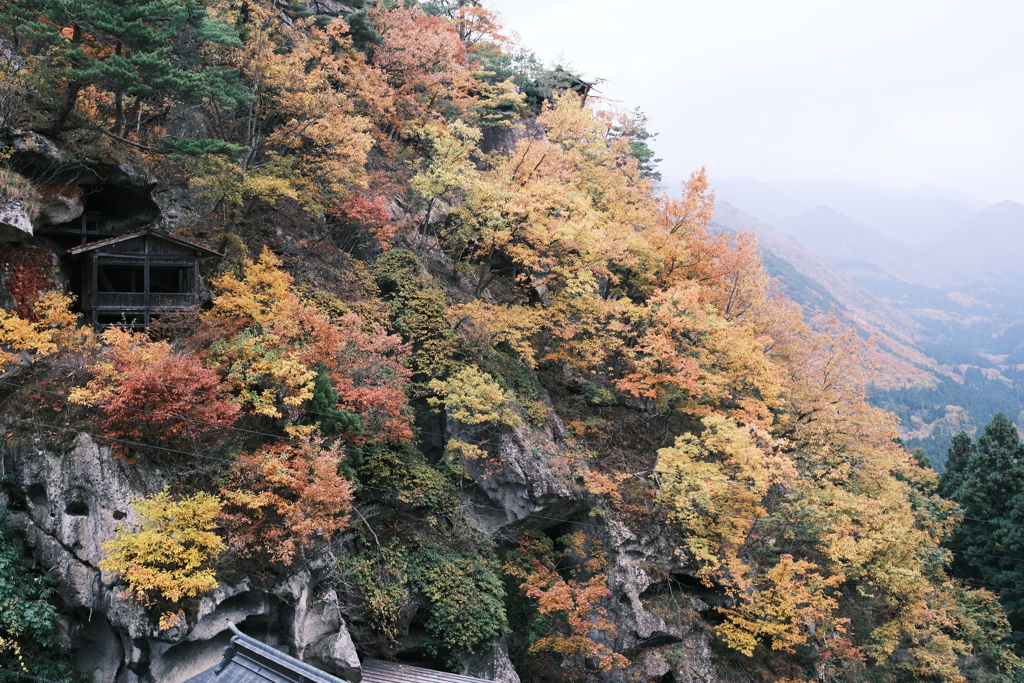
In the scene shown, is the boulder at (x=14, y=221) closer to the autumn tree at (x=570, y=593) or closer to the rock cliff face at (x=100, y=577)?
the rock cliff face at (x=100, y=577)

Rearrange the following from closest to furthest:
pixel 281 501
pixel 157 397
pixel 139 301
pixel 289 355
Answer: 1. pixel 157 397
2. pixel 281 501
3. pixel 289 355
4. pixel 139 301

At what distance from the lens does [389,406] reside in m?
17.8

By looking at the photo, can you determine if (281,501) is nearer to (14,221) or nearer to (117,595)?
(117,595)

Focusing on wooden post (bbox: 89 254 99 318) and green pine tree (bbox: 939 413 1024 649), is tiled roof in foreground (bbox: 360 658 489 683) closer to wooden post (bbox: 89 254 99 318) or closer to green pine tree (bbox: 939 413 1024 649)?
wooden post (bbox: 89 254 99 318)

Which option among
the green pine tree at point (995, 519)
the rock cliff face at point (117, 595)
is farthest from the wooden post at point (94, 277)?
the green pine tree at point (995, 519)

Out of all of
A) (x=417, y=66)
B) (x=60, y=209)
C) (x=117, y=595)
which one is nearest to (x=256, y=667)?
(x=117, y=595)

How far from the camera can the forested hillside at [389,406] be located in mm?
12930

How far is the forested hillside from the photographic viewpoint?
1293 centimetres

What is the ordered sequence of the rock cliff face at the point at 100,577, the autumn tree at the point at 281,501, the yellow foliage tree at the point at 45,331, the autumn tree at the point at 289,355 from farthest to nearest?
1. the autumn tree at the point at 289,355
2. the yellow foliage tree at the point at 45,331
3. the autumn tree at the point at 281,501
4. the rock cliff face at the point at 100,577

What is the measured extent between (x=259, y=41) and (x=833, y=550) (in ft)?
88.5

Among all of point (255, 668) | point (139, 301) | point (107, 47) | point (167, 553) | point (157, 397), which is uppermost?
point (107, 47)

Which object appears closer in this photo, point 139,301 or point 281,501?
point 281,501

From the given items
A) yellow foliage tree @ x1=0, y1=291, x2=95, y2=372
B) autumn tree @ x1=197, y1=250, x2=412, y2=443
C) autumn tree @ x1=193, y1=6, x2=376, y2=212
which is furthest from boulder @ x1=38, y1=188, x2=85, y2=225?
autumn tree @ x1=197, y1=250, x2=412, y2=443

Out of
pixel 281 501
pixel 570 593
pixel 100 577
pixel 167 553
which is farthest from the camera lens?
pixel 570 593
